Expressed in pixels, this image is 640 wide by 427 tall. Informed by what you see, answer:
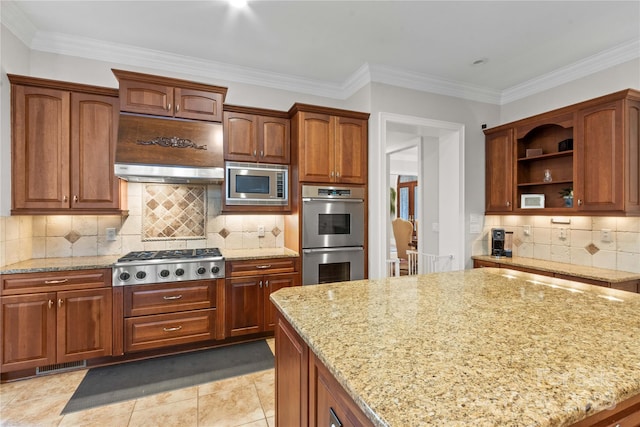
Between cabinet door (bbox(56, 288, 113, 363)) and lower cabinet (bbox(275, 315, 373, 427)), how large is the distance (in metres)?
1.87

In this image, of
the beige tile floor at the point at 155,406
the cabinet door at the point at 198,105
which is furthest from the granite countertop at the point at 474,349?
the cabinet door at the point at 198,105

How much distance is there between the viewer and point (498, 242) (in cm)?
377

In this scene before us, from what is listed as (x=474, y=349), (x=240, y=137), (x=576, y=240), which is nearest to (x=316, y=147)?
(x=240, y=137)

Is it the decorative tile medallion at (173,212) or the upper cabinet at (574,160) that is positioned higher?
the upper cabinet at (574,160)

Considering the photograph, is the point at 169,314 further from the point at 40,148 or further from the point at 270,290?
the point at 40,148

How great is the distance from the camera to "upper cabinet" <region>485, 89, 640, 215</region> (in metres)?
2.73

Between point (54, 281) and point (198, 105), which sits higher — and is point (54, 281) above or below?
below

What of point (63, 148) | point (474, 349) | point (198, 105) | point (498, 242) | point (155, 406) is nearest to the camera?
point (474, 349)

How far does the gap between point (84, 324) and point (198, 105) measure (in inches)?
82.7

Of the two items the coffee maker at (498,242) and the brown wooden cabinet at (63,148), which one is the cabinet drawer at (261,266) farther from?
the coffee maker at (498,242)

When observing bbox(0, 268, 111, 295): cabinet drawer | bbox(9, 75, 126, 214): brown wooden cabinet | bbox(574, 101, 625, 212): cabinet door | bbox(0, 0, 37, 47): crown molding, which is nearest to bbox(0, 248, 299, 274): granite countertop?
bbox(0, 268, 111, 295): cabinet drawer

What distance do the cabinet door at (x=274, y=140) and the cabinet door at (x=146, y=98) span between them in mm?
877

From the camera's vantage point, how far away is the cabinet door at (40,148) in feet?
8.32

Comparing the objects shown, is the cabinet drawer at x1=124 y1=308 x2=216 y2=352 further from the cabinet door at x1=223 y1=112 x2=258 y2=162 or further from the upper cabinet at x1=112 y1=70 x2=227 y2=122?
the upper cabinet at x1=112 y1=70 x2=227 y2=122
